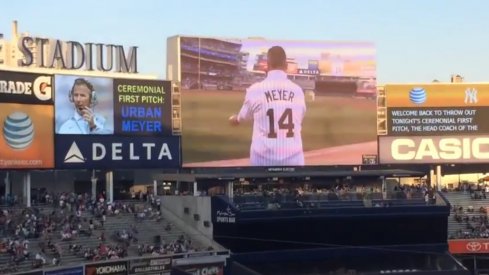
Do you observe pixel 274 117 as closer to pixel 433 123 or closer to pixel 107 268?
pixel 433 123

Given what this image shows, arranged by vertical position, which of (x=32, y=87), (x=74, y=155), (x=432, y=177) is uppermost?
(x=32, y=87)

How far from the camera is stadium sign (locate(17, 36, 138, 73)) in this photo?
136ft

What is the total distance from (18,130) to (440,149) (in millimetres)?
23490

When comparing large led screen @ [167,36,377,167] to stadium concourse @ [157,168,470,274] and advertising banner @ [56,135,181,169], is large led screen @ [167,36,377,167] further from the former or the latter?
stadium concourse @ [157,168,470,274]

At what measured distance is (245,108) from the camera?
46719 millimetres

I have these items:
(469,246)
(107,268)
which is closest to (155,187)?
(107,268)

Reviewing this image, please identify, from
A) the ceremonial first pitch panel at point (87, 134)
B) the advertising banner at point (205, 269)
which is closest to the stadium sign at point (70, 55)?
the ceremonial first pitch panel at point (87, 134)

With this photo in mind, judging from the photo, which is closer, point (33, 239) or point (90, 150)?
point (33, 239)

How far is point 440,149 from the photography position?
163 feet

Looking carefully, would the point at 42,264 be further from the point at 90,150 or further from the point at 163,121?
the point at 163,121

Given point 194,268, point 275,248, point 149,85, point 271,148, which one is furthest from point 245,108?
point 194,268

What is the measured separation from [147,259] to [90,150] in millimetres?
9640

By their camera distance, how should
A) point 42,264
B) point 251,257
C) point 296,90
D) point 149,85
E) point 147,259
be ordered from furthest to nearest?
1. point 296,90
2. point 149,85
3. point 251,257
4. point 147,259
5. point 42,264

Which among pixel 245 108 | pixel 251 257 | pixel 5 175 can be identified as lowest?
pixel 251 257
